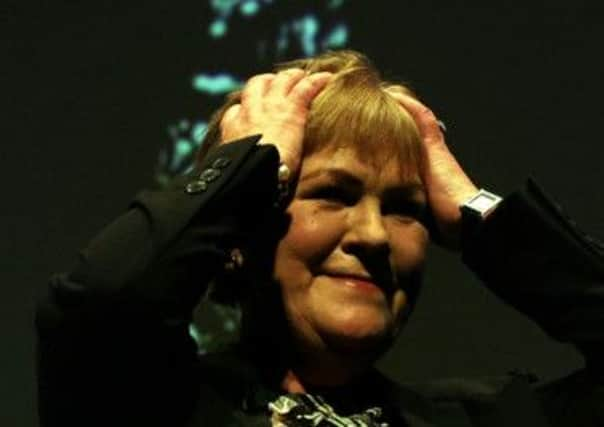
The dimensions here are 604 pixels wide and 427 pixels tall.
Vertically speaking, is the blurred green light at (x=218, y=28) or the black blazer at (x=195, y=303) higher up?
the blurred green light at (x=218, y=28)

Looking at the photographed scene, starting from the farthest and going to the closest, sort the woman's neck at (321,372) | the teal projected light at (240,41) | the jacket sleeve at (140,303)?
the teal projected light at (240,41)
the woman's neck at (321,372)
the jacket sleeve at (140,303)

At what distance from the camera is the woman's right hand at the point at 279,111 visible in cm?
97

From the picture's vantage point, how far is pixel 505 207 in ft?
3.30

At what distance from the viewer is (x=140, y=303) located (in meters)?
0.86

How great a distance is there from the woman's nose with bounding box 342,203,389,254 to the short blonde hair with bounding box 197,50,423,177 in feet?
0.15

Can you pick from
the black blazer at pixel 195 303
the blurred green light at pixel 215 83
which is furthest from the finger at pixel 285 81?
the blurred green light at pixel 215 83

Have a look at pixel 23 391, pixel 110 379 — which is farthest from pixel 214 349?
pixel 23 391

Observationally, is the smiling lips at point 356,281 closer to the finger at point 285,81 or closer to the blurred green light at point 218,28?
the finger at point 285,81

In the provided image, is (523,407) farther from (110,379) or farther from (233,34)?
(233,34)

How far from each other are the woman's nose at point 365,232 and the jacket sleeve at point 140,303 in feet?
0.28

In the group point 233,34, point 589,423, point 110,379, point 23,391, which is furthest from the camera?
point 233,34

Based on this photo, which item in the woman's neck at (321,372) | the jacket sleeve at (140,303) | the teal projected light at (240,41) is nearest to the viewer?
the jacket sleeve at (140,303)

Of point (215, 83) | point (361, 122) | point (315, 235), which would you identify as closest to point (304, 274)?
point (315, 235)

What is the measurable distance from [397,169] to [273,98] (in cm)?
12
